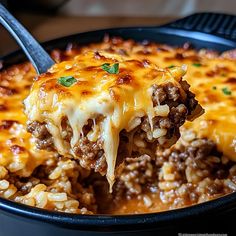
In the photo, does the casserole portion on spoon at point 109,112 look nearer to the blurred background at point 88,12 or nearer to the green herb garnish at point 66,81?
the green herb garnish at point 66,81

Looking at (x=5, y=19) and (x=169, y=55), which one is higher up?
(x=5, y=19)

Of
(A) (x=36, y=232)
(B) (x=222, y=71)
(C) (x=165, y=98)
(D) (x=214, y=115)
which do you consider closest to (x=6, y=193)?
(A) (x=36, y=232)

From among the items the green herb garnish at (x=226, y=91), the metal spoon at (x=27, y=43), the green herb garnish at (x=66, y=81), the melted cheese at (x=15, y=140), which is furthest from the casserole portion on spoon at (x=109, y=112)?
the green herb garnish at (x=226, y=91)

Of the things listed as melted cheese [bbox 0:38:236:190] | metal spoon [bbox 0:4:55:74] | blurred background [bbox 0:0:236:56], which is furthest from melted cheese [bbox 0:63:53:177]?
blurred background [bbox 0:0:236:56]

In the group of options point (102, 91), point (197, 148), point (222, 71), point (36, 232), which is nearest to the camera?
point (36, 232)

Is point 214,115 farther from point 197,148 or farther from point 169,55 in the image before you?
point 169,55

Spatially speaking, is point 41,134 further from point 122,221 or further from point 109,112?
point 122,221

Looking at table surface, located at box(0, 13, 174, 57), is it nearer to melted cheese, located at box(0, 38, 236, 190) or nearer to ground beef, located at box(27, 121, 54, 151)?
melted cheese, located at box(0, 38, 236, 190)
